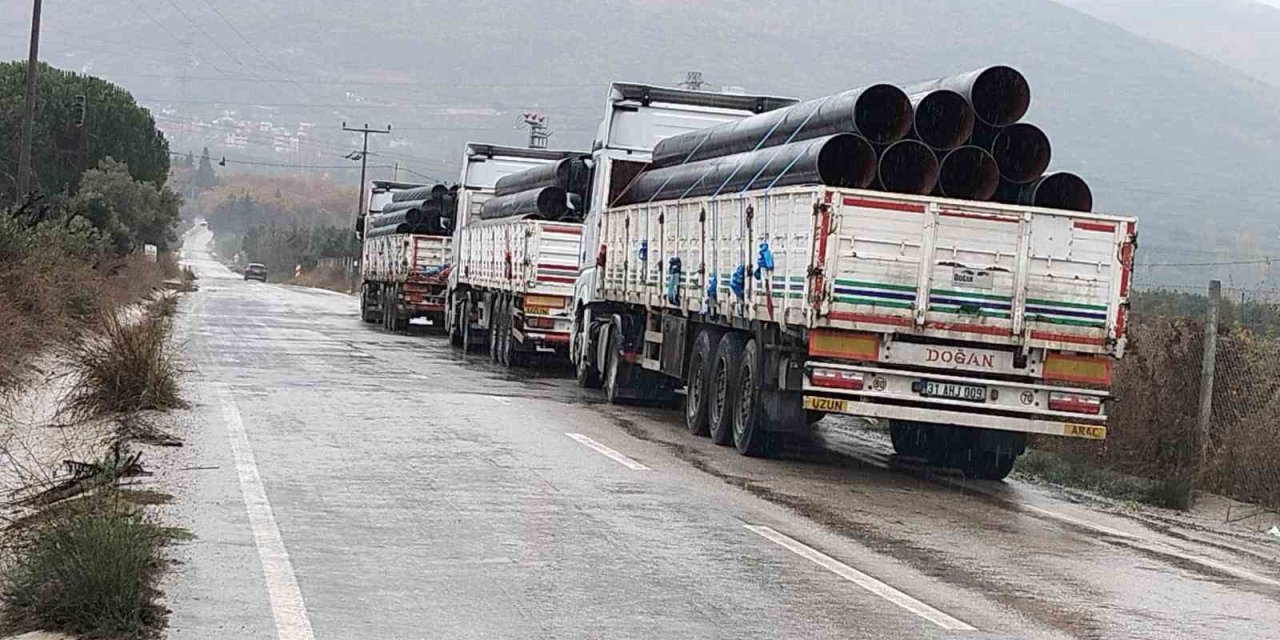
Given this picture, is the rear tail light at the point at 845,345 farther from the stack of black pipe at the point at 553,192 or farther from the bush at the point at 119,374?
the stack of black pipe at the point at 553,192

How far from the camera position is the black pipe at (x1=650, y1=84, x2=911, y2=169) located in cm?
1387

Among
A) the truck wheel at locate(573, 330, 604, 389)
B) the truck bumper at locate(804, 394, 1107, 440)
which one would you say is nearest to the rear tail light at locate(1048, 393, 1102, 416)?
the truck bumper at locate(804, 394, 1107, 440)

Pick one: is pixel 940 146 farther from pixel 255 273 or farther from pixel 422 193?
pixel 255 273

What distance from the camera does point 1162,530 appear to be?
42.0 ft

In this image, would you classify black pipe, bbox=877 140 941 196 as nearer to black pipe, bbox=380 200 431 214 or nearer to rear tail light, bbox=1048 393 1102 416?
rear tail light, bbox=1048 393 1102 416

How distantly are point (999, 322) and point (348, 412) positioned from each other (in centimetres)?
699

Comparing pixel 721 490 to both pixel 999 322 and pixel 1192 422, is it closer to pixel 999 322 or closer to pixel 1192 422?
pixel 999 322

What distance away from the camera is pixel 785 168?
47.9 feet

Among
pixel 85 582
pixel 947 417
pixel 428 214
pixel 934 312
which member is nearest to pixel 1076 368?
pixel 947 417

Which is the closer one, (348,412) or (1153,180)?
(348,412)

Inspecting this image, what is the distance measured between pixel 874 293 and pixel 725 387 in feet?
9.15

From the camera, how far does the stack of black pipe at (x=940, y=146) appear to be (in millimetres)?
13812

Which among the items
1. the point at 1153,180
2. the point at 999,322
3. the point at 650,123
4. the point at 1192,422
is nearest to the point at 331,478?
the point at 999,322

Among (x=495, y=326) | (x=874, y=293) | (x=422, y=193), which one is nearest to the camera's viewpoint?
(x=874, y=293)
